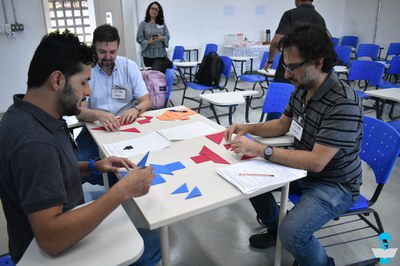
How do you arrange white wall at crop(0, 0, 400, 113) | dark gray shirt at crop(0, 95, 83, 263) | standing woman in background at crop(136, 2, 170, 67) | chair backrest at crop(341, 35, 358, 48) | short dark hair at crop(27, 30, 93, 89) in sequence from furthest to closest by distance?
chair backrest at crop(341, 35, 358, 48) → standing woman in background at crop(136, 2, 170, 67) → white wall at crop(0, 0, 400, 113) → short dark hair at crop(27, 30, 93, 89) → dark gray shirt at crop(0, 95, 83, 263)

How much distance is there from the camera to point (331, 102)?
53.8 inches

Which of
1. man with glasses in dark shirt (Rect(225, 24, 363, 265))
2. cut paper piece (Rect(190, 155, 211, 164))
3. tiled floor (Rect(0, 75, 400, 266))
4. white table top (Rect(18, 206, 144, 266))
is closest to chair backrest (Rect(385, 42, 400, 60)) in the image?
tiled floor (Rect(0, 75, 400, 266))

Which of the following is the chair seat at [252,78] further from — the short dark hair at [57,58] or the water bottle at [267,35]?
the short dark hair at [57,58]

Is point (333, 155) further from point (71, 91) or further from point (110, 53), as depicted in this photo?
point (110, 53)

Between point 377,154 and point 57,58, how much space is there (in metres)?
1.57

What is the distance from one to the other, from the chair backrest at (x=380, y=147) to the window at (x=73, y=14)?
8873 mm

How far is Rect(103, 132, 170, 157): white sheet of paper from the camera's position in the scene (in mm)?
1487

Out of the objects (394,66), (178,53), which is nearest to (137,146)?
(394,66)

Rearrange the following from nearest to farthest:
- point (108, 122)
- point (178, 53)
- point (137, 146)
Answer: point (137, 146) < point (108, 122) < point (178, 53)

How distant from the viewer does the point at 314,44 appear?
4.45 feet

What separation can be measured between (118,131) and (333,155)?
1191 mm

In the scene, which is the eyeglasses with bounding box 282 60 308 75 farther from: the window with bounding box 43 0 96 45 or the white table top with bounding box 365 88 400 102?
the window with bounding box 43 0 96 45

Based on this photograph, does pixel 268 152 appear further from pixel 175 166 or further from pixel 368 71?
pixel 368 71

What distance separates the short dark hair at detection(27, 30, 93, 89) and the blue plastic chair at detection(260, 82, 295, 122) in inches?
68.8
